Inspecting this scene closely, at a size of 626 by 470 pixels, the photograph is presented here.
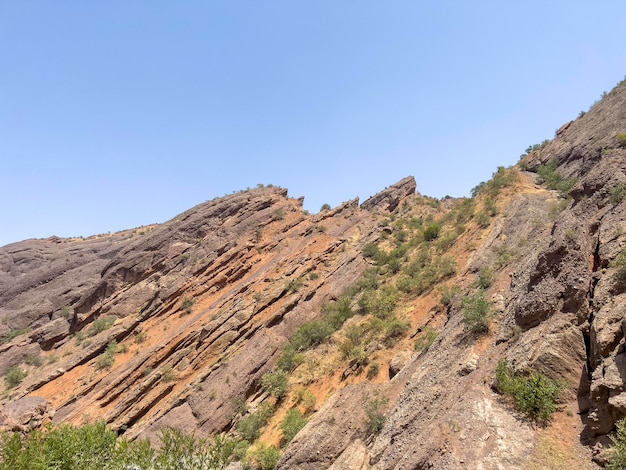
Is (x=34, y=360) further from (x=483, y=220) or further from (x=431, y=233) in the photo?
(x=483, y=220)

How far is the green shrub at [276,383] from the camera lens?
53.9ft

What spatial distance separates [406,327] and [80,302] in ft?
107

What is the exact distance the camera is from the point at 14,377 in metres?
28.0

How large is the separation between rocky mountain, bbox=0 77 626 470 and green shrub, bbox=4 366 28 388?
14 centimetres

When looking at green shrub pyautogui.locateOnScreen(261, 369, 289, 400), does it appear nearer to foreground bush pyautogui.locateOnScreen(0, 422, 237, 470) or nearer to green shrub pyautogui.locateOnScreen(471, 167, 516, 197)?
foreground bush pyautogui.locateOnScreen(0, 422, 237, 470)

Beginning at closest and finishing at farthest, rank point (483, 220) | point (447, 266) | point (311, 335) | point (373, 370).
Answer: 1. point (373, 370)
2. point (447, 266)
3. point (311, 335)
4. point (483, 220)

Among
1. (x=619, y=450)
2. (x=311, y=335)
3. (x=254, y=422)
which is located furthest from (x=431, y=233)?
(x=619, y=450)

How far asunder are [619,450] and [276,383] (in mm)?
13348

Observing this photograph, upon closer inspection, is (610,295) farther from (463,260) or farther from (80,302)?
(80,302)

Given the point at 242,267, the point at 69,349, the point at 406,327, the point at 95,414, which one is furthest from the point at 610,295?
the point at 69,349

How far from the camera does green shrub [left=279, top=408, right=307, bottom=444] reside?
1280 centimetres

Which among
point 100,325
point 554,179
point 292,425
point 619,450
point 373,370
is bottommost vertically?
point 619,450

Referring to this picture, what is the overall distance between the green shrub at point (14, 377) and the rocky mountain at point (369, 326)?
0.14m

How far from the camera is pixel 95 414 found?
20359 mm
